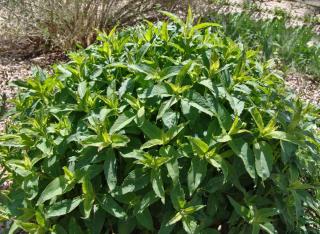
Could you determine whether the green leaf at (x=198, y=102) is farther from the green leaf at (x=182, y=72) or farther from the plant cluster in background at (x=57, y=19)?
the plant cluster in background at (x=57, y=19)

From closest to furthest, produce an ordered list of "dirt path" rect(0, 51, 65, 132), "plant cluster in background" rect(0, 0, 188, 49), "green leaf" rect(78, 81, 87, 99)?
1. "green leaf" rect(78, 81, 87, 99)
2. "dirt path" rect(0, 51, 65, 132)
3. "plant cluster in background" rect(0, 0, 188, 49)

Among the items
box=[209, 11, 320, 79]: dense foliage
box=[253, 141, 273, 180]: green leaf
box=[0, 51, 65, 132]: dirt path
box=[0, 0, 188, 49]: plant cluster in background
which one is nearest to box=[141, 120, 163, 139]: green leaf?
box=[253, 141, 273, 180]: green leaf

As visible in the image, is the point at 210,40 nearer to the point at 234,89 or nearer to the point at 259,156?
the point at 234,89

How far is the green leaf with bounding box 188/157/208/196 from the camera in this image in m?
1.97

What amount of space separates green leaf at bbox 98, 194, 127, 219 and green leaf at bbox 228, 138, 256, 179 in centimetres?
51

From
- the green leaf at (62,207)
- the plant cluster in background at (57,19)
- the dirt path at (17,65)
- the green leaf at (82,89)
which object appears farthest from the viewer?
the plant cluster in background at (57,19)

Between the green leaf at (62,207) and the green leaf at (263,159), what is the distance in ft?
2.38

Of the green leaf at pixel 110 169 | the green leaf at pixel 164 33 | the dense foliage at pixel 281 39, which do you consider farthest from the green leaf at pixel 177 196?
the dense foliage at pixel 281 39

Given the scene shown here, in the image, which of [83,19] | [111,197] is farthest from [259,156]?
[83,19]

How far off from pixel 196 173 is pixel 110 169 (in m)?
0.34

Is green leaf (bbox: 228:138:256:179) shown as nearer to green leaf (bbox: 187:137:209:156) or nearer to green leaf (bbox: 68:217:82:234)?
green leaf (bbox: 187:137:209:156)

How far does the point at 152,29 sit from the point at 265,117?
723 mm

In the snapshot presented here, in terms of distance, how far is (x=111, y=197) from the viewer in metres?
2.06

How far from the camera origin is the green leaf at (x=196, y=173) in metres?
1.97
